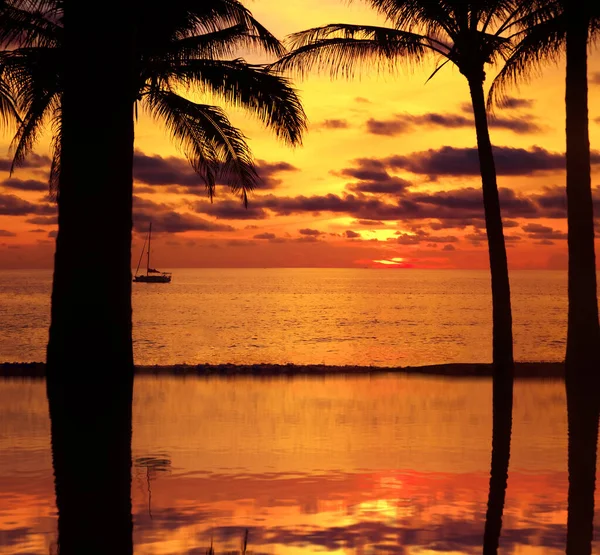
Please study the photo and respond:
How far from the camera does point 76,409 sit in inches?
467

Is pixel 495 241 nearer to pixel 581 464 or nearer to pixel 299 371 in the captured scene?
pixel 299 371

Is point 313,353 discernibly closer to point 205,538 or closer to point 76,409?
point 76,409

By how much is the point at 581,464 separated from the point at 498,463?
2.26 feet

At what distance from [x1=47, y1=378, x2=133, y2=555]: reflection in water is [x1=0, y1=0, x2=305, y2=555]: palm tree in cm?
6

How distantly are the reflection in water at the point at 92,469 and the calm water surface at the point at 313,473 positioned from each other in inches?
4.1

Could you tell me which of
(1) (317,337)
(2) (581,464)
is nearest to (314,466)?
(2) (581,464)

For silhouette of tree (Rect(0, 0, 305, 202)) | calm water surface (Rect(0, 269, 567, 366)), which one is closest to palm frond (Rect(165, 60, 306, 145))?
silhouette of tree (Rect(0, 0, 305, 202))

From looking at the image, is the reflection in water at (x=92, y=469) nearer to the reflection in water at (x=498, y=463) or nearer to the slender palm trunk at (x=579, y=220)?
the reflection in water at (x=498, y=463)

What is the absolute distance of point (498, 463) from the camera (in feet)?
28.0

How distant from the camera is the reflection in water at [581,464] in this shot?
6027 mm

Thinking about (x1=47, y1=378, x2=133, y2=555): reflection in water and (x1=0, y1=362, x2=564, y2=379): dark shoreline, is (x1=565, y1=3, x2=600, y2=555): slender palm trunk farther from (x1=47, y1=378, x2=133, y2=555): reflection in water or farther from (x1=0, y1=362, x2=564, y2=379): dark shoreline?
(x1=47, y1=378, x2=133, y2=555): reflection in water

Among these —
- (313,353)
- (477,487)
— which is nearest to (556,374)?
(477,487)

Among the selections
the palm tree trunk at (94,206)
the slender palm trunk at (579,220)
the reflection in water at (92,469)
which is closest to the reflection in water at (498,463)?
the slender palm trunk at (579,220)

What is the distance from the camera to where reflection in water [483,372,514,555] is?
19.9ft
